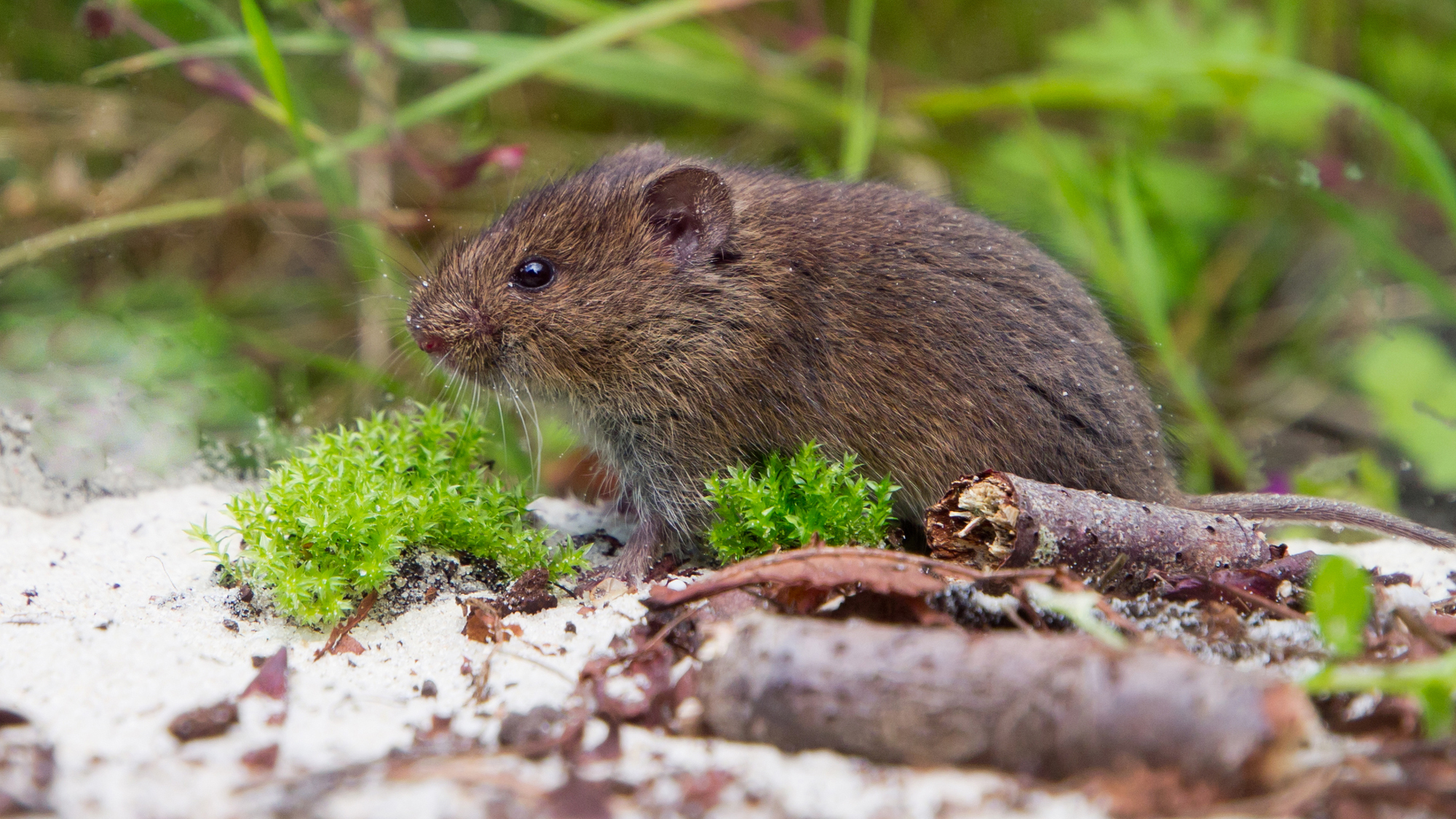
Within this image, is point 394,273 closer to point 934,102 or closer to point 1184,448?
point 934,102

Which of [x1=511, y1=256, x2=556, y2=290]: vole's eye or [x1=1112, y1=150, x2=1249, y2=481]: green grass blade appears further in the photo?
[x1=1112, y1=150, x2=1249, y2=481]: green grass blade

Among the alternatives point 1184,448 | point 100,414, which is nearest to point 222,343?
point 100,414

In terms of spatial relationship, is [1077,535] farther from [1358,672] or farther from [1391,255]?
[1391,255]

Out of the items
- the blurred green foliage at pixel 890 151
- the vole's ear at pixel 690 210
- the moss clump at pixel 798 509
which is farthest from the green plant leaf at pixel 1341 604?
the blurred green foliage at pixel 890 151

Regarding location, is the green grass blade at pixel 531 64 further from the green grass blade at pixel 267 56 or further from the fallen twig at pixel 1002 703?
the fallen twig at pixel 1002 703

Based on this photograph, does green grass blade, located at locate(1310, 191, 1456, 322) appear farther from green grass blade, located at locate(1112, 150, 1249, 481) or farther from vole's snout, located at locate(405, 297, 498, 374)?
vole's snout, located at locate(405, 297, 498, 374)

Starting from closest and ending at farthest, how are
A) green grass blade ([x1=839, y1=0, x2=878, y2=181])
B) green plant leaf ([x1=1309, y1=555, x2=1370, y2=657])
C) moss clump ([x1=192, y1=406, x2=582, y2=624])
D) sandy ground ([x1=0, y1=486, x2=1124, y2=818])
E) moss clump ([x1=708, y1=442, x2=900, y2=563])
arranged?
sandy ground ([x1=0, y1=486, x2=1124, y2=818]) → green plant leaf ([x1=1309, y1=555, x2=1370, y2=657]) → moss clump ([x1=192, y1=406, x2=582, y2=624]) → moss clump ([x1=708, y1=442, x2=900, y2=563]) → green grass blade ([x1=839, y1=0, x2=878, y2=181])

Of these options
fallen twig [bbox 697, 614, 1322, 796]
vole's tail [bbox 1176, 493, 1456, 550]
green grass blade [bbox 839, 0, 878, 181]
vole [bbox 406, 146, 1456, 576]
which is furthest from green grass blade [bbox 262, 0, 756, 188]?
fallen twig [bbox 697, 614, 1322, 796]
